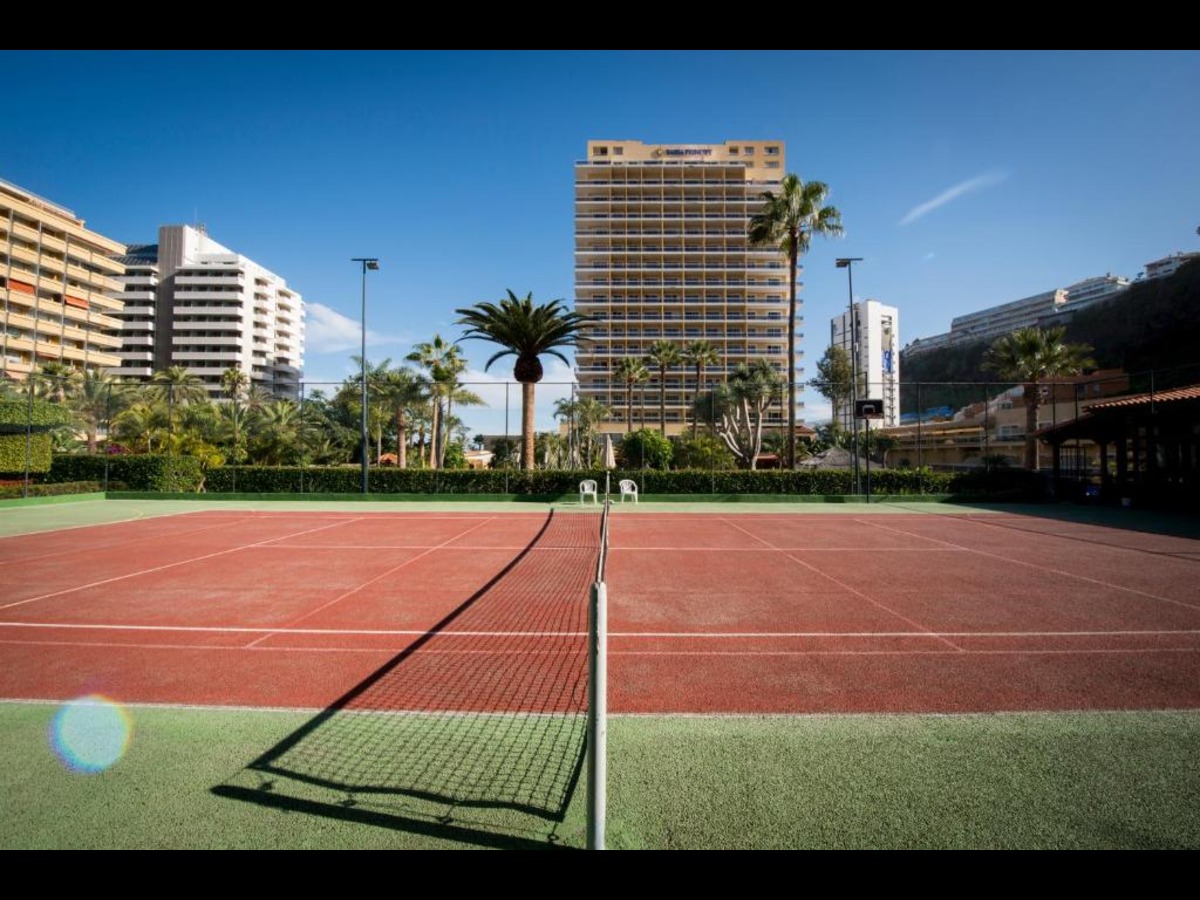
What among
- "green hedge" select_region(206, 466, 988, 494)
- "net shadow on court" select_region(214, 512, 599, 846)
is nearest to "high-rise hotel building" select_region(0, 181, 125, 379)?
"green hedge" select_region(206, 466, 988, 494)

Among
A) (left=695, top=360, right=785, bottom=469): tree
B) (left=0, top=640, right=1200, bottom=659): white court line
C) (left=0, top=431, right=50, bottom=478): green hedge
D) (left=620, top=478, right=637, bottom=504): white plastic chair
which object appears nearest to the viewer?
(left=0, top=640, right=1200, bottom=659): white court line

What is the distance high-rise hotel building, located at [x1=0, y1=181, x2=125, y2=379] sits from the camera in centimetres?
6247

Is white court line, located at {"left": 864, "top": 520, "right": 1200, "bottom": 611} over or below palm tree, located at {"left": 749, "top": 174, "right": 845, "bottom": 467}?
below

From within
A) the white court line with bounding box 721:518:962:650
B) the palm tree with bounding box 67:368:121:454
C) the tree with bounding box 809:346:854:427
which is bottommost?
the white court line with bounding box 721:518:962:650

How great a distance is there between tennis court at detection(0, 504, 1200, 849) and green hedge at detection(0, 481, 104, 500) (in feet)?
45.5

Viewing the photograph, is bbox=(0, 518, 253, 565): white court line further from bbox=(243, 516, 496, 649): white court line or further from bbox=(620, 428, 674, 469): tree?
bbox=(620, 428, 674, 469): tree

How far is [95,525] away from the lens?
1856 centimetres

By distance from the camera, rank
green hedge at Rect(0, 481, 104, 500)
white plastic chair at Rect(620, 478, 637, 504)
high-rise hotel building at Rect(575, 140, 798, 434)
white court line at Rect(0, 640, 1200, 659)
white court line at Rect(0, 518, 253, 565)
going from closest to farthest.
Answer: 1. white court line at Rect(0, 640, 1200, 659)
2. white court line at Rect(0, 518, 253, 565)
3. green hedge at Rect(0, 481, 104, 500)
4. white plastic chair at Rect(620, 478, 637, 504)
5. high-rise hotel building at Rect(575, 140, 798, 434)

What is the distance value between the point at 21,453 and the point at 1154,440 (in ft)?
165

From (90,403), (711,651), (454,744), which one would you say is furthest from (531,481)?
(90,403)

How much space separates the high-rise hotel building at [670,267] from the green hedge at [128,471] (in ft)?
248

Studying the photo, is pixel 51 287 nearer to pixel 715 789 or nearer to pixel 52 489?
pixel 52 489

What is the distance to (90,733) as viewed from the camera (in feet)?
15.3
